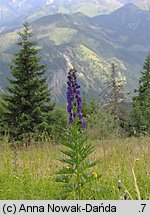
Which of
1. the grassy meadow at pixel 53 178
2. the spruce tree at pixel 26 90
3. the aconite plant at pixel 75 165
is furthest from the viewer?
the spruce tree at pixel 26 90

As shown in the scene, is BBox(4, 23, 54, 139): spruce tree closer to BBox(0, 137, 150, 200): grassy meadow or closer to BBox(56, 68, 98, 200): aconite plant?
BBox(0, 137, 150, 200): grassy meadow

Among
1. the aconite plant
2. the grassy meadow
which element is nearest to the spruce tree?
the grassy meadow

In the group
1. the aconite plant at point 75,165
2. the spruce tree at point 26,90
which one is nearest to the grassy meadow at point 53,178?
the aconite plant at point 75,165

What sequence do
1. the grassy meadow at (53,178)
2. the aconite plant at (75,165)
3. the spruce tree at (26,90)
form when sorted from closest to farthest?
the aconite plant at (75,165)
the grassy meadow at (53,178)
the spruce tree at (26,90)

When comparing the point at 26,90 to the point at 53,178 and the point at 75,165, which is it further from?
the point at 75,165

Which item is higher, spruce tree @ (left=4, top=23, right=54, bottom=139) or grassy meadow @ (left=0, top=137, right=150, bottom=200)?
spruce tree @ (left=4, top=23, right=54, bottom=139)

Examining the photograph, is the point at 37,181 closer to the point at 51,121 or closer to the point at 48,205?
the point at 48,205

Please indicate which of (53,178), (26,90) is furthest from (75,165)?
(26,90)

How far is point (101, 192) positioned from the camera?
13.9 feet

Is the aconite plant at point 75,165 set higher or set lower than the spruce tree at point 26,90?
lower

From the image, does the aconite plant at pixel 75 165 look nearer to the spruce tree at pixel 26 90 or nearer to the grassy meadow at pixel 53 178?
the grassy meadow at pixel 53 178

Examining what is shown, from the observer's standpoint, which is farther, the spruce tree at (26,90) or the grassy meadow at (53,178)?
the spruce tree at (26,90)

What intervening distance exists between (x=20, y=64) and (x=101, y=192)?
20.7 metres

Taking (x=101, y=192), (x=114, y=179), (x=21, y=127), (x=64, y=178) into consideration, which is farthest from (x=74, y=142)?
(x=21, y=127)
